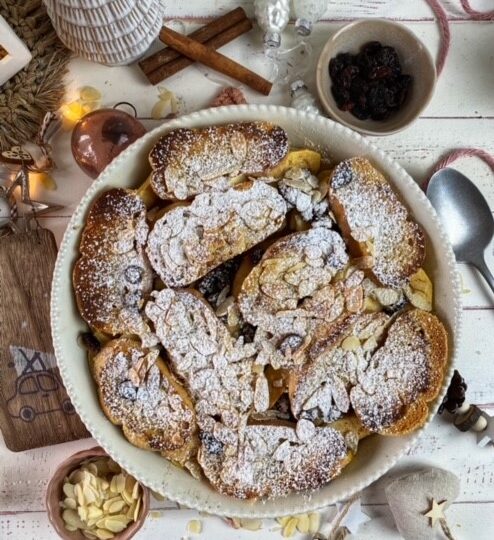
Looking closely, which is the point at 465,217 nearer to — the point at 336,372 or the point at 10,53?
the point at 336,372

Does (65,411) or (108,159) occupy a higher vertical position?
(108,159)

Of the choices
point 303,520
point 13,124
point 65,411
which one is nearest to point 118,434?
point 65,411

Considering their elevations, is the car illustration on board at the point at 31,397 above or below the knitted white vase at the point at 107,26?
below

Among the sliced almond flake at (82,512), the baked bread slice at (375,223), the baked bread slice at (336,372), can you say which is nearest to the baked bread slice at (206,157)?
the baked bread slice at (375,223)

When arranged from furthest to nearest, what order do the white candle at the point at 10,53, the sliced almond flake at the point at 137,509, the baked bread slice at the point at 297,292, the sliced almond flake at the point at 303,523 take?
1. the sliced almond flake at the point at 303,523
2. the sliced almond flake at the point at 137,509
3. the white candle at the point at 10,53
4. the baked bread slice at the point at 297,292

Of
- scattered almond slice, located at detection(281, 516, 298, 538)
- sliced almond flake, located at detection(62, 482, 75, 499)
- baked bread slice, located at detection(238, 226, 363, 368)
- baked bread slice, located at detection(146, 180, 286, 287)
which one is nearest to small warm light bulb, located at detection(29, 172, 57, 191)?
baked bread slice, located at detection(146, 180, 286, 287)

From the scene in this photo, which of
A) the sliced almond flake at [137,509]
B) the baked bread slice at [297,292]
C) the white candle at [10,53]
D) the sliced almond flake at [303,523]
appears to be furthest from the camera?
the sliced almond flake at [303,523]

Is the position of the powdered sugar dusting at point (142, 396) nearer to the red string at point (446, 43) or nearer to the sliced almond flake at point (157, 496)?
the sliced almond flake at point (157, 496)

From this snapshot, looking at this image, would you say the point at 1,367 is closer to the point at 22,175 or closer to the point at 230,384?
the point at 22,175
